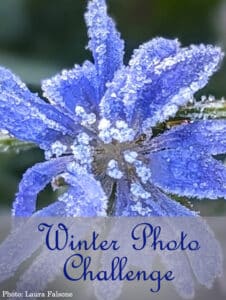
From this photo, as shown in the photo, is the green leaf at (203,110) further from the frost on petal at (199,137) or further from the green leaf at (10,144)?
the green leaf at (10,144)

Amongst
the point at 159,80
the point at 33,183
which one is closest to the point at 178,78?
the point at 159,80

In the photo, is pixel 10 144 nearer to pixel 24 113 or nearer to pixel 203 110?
pixel 24 113

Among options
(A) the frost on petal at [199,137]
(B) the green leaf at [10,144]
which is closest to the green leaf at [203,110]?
(A) the frost on petal at [199,137]

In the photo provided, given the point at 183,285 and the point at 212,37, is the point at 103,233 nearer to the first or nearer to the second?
the point at 183,285

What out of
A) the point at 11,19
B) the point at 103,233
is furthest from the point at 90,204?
the point at 11,19

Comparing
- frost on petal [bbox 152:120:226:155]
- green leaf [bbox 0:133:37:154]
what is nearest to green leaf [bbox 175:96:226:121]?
frost on petal [bbox 152:120:226:155]

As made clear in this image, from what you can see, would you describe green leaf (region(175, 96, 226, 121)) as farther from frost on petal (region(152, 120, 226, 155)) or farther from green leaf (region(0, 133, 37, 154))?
green leaf (region(0, 133, 37, 154))
